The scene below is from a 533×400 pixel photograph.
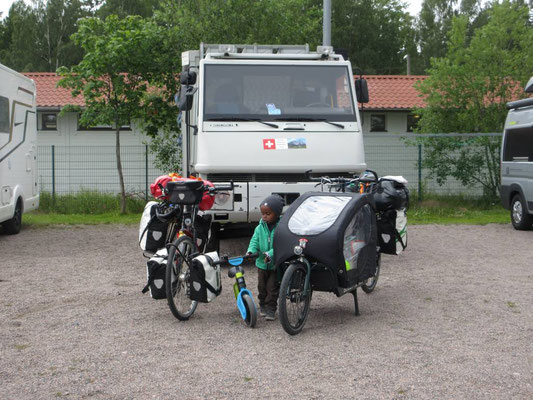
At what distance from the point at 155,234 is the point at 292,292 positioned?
1.93 meters

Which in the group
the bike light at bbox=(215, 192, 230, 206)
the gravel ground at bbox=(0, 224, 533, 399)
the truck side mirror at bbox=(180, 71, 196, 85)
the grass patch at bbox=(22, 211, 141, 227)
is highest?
the truck side mirror at bbox=(180, 71, 196, 85)

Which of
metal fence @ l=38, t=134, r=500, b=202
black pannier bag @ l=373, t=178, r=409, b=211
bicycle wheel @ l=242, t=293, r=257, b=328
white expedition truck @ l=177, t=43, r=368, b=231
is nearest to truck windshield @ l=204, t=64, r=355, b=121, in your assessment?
white expedition truck @ l=177, t=43, r=368, b=231

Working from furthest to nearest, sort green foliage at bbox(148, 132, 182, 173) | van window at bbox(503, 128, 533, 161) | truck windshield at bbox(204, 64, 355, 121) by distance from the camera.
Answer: green foliage at bbox(148, 132, 182, 173) → van window at bbox(503, 128, 533, 161) → truck windshield at bbox(204, 64, 355, 121)

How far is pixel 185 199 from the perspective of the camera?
285 inches

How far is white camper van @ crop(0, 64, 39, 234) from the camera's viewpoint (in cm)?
1302

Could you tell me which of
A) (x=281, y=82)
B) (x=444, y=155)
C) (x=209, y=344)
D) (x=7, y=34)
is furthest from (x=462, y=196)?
(x=7, y=34)

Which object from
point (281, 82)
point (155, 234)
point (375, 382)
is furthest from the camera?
point (281, 82)

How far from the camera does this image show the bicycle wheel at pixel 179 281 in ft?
21.8

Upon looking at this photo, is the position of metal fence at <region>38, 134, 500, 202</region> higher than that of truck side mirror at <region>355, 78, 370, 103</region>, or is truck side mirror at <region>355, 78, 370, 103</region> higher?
truck side mirror at <region>355, 78, 370, 103</region>

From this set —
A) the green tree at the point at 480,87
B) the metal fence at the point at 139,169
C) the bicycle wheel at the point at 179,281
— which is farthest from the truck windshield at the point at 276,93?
the green tree at the point at 480,87

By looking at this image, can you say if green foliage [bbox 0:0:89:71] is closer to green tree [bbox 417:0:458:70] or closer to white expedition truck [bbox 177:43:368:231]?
green tree [bbox 417:0:458:70]

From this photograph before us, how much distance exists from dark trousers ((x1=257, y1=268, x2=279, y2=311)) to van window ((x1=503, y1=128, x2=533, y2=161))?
945 centimetres

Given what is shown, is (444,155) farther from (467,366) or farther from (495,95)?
(467,366)

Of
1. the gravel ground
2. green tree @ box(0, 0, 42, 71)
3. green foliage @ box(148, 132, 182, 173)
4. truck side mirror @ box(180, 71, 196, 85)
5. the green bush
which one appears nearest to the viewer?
the gravel ground
